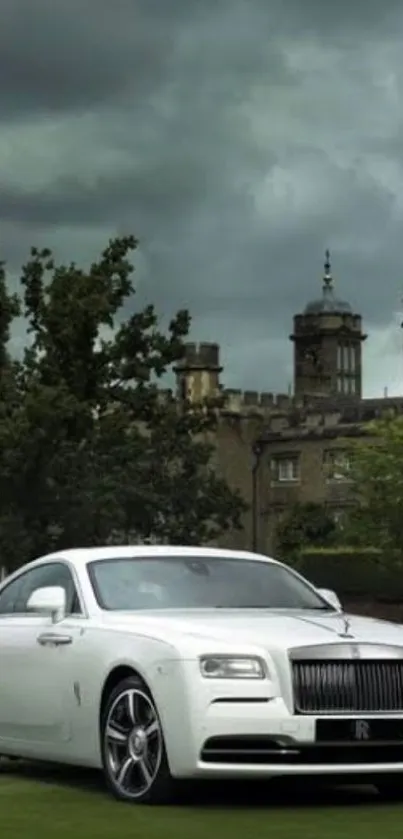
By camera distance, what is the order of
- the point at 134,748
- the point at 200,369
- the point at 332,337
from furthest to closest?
the point at 332,337 < the point at 200,369 < the point at 134,748

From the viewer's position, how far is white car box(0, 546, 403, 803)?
10.8 metres

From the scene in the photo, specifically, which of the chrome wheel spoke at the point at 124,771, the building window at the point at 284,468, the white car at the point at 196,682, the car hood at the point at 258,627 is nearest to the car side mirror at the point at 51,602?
the white car at the point at 196,682

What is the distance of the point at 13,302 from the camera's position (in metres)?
69.7

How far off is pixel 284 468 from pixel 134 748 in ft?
328

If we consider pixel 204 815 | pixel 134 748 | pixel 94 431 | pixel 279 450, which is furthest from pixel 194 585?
pixel 279 450

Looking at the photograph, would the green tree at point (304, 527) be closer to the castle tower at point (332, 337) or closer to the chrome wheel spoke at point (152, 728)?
the castle tower at point (332, 337)

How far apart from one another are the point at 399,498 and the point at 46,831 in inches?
2254

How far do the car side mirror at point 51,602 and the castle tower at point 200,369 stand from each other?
108m

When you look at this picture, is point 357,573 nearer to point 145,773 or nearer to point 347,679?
point 145,773

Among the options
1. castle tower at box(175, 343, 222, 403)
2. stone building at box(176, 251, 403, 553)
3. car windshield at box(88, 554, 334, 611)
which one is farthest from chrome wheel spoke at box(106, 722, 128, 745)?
castle tower at box(175, 343, 222, 403)

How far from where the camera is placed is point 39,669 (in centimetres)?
1234

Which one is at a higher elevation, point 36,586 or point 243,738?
point 36,586

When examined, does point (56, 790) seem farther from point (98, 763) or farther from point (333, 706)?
point (333, 706)

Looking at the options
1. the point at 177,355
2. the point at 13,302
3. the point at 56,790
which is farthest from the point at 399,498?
the point at 56,790
